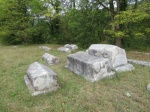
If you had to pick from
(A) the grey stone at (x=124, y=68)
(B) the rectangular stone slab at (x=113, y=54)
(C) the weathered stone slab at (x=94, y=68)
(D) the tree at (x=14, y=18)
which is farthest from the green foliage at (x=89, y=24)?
(C) the weathered stone slab at (x=94, y=68)

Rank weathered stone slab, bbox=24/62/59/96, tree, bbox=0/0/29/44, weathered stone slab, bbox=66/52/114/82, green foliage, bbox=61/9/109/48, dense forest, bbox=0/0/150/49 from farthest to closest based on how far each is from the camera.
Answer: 1. tree, bbox=0/0/29/44
2. green foliage, bbox=61/9/109/48
3. dense forest, bbox=0/0/150/49
4. weathered stone slab, bbox=66/52/114/82
5. weathered stone slab, bbox=24/62/59/96

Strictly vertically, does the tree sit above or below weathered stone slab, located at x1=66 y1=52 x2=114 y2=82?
above

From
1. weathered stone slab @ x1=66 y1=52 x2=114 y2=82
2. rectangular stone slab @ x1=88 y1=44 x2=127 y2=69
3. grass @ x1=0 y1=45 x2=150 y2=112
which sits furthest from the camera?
rectangular stone slab @ x1=88 y1=44 x2=127 y2=69

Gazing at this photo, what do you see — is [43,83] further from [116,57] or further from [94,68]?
[116,57]

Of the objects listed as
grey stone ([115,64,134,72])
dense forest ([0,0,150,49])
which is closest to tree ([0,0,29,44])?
dense forest ([0,0,150,49])

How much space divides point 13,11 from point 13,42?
11.7 ft

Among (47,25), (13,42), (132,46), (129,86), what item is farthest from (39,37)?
(129,86)

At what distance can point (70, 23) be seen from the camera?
13.4m

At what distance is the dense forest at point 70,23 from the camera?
1062cm

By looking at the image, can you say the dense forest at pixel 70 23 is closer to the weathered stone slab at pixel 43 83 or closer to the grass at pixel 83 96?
the grass at pixel 83 96

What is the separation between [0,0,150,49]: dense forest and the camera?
10.6 meters

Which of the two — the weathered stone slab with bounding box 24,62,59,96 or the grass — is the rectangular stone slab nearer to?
the grass

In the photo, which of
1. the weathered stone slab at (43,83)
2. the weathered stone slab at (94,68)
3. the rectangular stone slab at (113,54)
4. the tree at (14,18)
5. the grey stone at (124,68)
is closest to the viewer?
the weathered stone slab at (43,83)

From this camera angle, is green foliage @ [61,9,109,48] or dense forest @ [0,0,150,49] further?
green foliage @ [61,9,109,48]
